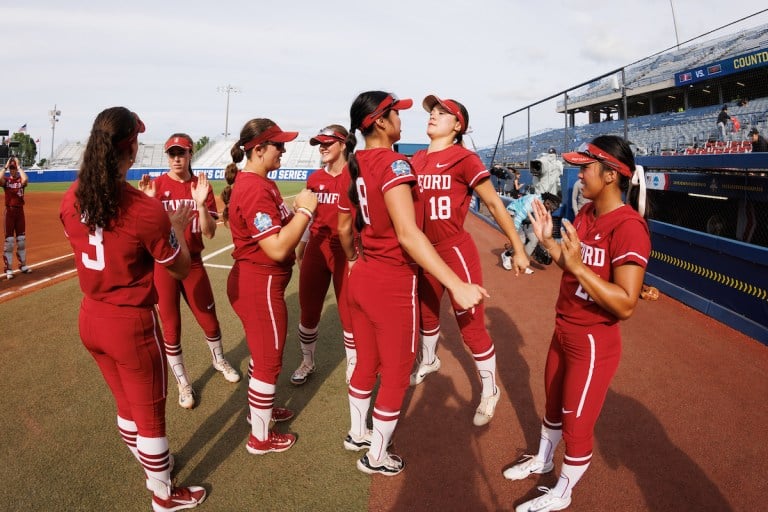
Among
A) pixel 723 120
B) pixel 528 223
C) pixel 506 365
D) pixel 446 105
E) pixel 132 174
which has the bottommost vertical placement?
pixel 506 365

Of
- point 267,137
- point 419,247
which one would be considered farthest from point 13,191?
point 419,247

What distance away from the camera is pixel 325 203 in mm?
4316

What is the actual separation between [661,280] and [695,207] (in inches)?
52.1

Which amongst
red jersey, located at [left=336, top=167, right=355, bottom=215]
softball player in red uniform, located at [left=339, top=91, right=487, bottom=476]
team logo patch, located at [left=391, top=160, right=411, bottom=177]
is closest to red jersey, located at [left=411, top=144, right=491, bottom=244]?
red jersey, located at [left=336, top=167, right=355, bottom=215]

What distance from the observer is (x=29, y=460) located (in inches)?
124

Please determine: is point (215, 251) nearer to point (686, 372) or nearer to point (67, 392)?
point (67, 392)

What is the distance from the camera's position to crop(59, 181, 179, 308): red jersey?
2172 mm

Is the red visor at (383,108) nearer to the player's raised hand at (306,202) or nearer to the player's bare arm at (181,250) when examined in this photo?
the player's raised hand at (306,202)

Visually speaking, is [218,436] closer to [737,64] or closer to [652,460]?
[652,460]

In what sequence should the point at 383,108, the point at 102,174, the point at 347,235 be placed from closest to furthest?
the point at 102,174, the point at 383,108, the point at 347,235

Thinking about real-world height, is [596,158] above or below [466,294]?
above

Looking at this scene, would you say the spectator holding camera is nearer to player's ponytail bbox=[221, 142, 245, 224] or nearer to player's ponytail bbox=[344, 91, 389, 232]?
player's ponytail bbox=[221, 142, 245, 224]

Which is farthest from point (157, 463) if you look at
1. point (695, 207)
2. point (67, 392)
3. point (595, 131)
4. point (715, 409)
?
point (595, 131)

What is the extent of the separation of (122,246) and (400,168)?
143 centimetres
